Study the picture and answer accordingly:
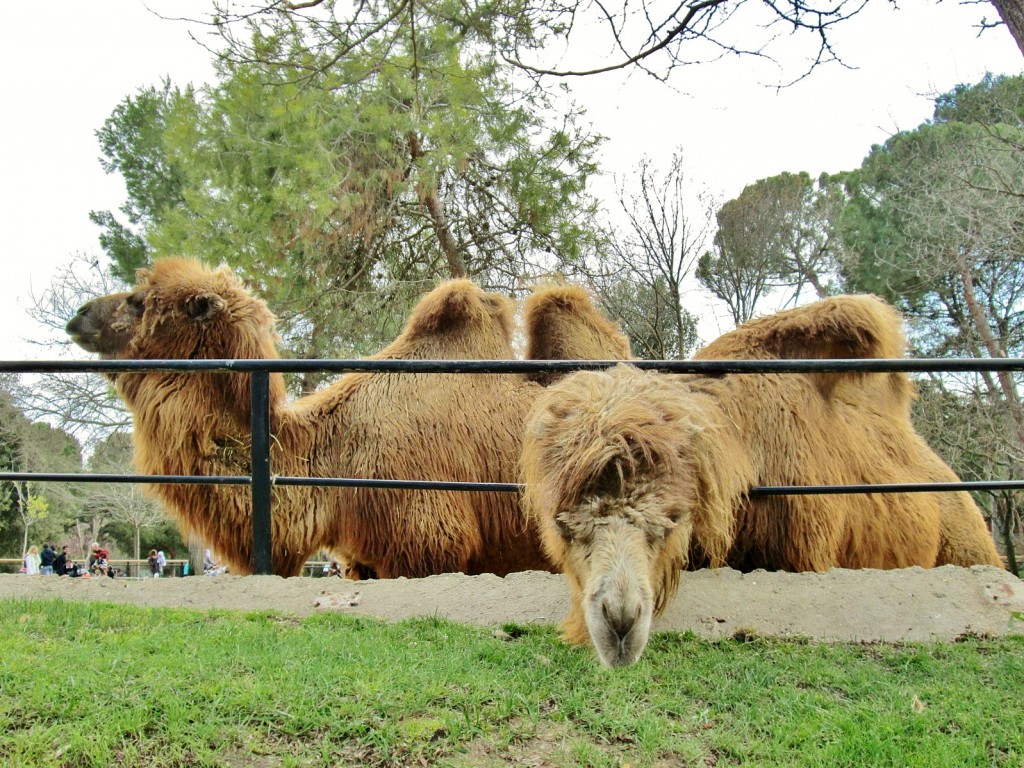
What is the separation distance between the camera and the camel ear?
17.2 ft

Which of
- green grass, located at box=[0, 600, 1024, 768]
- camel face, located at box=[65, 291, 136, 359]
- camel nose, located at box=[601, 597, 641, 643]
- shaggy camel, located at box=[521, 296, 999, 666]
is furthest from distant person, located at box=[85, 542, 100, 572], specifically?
camel nose, located at box=[601, 597, 641, 643]

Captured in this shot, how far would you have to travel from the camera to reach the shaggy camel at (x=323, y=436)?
477 centimetres

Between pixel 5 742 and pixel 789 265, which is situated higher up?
pixel 789 265

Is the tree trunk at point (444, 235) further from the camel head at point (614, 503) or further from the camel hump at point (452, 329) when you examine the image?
the camel head at point (614, 503)

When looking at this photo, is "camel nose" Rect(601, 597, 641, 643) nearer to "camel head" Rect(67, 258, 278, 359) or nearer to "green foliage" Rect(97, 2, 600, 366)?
"camel head" Rect(67, 258, 278, 359)

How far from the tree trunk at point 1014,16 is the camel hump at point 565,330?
9.11 feet

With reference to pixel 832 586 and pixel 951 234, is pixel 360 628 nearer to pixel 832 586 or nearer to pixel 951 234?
pixel 832 586

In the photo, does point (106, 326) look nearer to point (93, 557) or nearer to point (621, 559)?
point (621, 559)

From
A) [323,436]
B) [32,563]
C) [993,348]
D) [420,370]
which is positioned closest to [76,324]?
[323,436]

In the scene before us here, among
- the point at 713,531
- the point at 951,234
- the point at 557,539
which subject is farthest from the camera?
the point at 951,234

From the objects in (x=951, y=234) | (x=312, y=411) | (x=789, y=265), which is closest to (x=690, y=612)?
(x=312, y=411)

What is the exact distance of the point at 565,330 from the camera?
5391mm

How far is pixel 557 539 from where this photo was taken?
277cm

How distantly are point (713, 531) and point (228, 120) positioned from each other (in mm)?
11817
